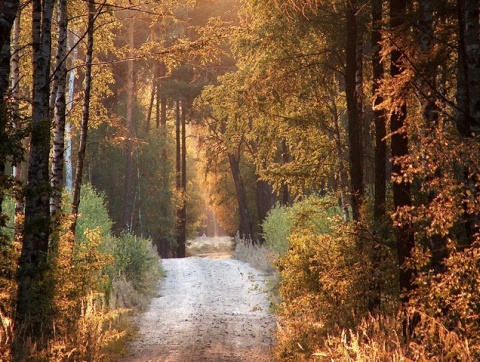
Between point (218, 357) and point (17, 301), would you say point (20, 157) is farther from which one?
point (218, 357)

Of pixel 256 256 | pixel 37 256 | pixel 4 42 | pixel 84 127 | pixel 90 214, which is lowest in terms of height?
pixel 256 256

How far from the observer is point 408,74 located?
7.99 m

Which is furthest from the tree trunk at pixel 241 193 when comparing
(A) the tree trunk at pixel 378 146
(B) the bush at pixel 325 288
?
(A) the tree trunk at pixel 378 146

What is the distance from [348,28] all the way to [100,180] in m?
26.2

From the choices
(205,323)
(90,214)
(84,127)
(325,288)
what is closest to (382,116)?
(325,288)

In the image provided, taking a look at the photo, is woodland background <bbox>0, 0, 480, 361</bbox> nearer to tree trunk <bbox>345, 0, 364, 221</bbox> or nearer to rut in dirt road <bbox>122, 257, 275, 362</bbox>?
tree trunk <bbox>345, 0, 364, 221</bbox>

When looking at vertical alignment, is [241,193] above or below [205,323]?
above

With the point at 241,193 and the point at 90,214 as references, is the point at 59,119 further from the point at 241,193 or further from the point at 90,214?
the point at 241,193

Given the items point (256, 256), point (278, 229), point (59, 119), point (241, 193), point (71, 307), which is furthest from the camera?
point (241, 193)

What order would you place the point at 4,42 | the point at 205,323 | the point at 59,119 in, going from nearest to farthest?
the point at 4,42 < the point at 59,119 < the point at 205,323

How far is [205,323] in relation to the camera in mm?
14562

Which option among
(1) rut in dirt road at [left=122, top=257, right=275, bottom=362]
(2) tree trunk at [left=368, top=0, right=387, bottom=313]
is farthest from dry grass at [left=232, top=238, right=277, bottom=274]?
(2) tree trunk at [left=368, top=0, right=387, bottom=313]

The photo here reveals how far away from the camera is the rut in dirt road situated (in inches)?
456

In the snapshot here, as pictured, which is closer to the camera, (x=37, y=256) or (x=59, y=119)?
(x=37, y=256)
